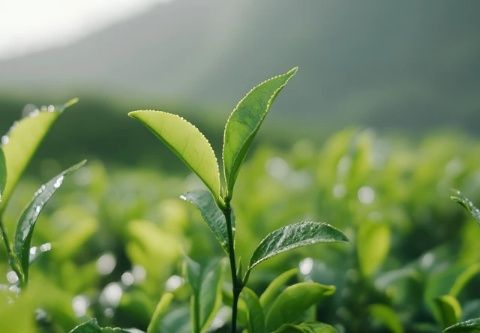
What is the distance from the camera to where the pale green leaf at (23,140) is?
36.1 inches

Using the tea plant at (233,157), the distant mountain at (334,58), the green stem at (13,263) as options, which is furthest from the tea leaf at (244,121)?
the distant mountain at (334,58)

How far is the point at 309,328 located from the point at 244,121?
0.87ft

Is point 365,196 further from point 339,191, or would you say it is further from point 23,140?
point 23,140

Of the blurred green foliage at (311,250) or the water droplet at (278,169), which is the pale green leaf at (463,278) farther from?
the water droplet at (278,169)

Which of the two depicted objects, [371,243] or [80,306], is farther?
[371,243]

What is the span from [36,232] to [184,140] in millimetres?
904


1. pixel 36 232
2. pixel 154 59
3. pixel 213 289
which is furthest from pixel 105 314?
pixel 154 59

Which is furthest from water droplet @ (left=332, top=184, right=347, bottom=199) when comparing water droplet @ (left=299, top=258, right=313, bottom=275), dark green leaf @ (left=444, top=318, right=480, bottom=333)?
dark green leaf @ (left=444, top=318, right=480, bottom=333)

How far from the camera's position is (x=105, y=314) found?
1215mm

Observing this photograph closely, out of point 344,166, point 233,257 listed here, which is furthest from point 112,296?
point 344,166

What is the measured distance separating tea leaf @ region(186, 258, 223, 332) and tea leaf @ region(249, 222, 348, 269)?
0.56ft

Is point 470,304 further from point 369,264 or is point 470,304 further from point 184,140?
point 184,140

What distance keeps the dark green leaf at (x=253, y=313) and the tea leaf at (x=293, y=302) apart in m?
0.02

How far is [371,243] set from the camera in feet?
4.07
